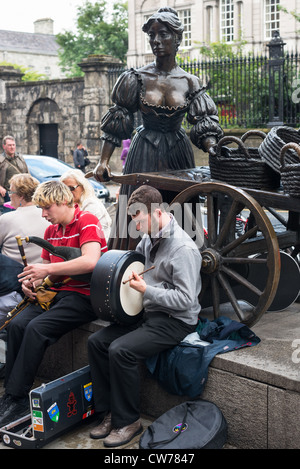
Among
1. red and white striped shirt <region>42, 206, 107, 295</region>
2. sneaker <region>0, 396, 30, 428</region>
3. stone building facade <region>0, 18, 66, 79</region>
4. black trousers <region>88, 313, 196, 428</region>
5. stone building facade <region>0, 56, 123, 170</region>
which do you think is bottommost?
sneaker <region>0, 396, 30, 428</region>

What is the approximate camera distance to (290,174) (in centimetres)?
439

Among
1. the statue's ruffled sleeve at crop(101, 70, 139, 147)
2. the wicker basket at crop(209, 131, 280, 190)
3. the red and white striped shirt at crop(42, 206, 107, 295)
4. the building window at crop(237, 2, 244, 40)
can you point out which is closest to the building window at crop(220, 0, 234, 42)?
the building window at crop(237, 2, 244, 40)

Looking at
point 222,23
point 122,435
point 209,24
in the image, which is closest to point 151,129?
point 122,435

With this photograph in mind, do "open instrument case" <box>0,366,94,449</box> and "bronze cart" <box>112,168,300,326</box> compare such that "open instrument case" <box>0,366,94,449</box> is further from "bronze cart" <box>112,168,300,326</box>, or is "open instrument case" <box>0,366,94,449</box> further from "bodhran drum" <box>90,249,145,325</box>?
"bronze cart" <box>112,168,300,326</box>

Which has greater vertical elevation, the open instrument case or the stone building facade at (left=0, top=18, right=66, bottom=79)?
the stone building facade at (left=0, top=18, right=66, bottom=79)

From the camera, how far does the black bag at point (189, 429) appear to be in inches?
152

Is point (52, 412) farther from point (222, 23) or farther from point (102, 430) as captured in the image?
point (222, 23)

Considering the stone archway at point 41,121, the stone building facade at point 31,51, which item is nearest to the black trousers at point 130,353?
the stone archway at point 41,121

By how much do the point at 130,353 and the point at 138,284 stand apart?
0.41 meters

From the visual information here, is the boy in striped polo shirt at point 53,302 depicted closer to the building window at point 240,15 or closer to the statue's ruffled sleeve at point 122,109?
the statue's ruffled sleeve at point 122,109

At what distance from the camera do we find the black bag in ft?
12.7

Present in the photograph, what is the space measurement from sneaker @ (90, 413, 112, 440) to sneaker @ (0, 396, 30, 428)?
48 cm

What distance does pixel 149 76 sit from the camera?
18.3 ft

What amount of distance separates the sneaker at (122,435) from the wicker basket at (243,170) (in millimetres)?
1770
